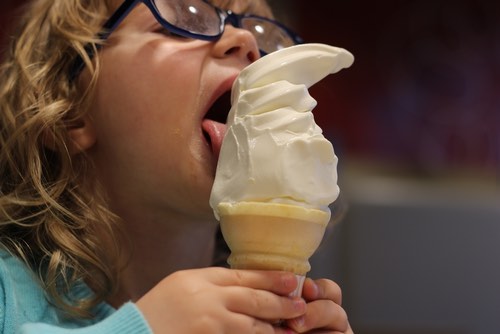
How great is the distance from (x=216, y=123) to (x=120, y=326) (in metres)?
0.39

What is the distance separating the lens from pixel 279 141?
85 centimetres

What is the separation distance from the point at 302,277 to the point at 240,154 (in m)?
0.18

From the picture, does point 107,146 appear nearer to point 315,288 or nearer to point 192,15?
point 192,15

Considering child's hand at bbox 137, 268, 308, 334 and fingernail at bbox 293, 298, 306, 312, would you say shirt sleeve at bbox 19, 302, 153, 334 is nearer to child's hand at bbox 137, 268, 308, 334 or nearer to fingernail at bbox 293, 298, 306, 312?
child's hand at bbox 137, 268, 308, 334

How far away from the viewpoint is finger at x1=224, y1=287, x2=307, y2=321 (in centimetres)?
80

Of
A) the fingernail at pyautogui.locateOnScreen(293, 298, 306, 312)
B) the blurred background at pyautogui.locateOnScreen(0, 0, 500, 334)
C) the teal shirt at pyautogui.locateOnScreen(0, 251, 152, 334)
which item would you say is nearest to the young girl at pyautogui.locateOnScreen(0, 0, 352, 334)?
the teal shirt at pyautogui.locateOnScreen(0, 251, 152, 334)

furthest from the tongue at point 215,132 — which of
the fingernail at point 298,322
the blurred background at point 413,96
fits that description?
the blurred background at point 413,96

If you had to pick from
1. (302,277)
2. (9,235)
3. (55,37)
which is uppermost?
(55,37)

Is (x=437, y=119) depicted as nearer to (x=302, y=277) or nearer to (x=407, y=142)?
(x=407, y=142)

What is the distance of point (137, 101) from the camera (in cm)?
113

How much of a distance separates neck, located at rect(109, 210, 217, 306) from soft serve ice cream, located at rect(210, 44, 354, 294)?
0.38 m

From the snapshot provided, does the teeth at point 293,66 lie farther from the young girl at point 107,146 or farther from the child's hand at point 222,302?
the child's hand at point 222,302

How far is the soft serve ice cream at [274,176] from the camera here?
83 centimetres

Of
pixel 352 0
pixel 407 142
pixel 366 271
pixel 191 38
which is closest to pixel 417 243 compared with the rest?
pixel 366 271
